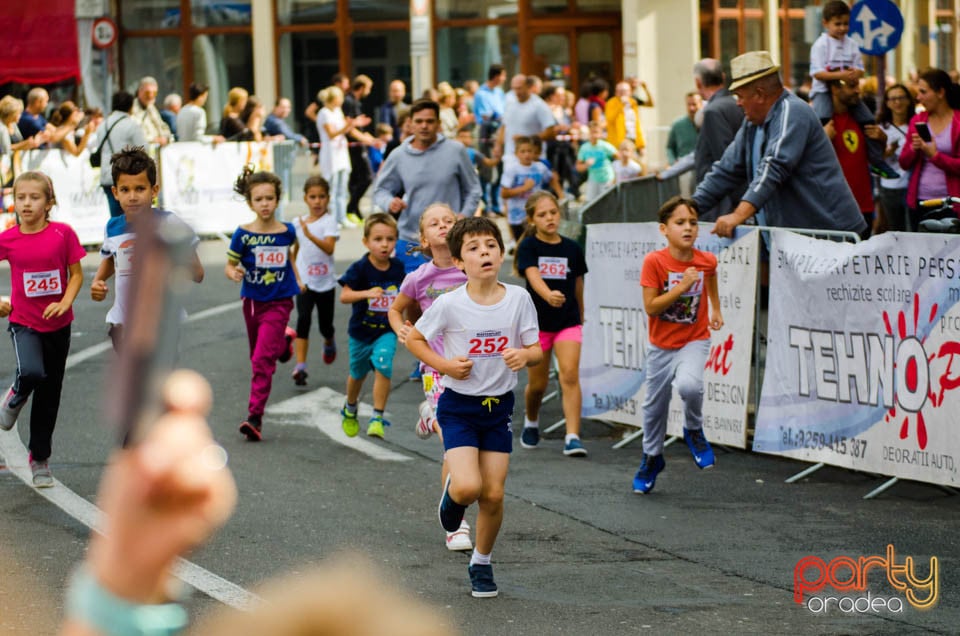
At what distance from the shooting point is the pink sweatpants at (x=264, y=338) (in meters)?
9.78

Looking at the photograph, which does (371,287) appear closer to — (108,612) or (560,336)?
(560,336)

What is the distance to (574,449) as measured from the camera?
9.29 metres

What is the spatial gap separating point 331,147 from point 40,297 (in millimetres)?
15392

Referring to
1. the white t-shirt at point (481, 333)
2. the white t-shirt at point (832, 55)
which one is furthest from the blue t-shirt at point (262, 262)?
the white t-shirt at point (832, 55)

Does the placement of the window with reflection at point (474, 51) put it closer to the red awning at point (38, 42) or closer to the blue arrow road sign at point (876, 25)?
the red awning at point (38, 42)

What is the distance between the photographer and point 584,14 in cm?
3559

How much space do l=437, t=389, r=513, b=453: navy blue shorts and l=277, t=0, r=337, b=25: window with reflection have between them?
31.0m

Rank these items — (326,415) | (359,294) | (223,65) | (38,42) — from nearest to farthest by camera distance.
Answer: (359,294)
(326,415)
(38,42)
(223,65)

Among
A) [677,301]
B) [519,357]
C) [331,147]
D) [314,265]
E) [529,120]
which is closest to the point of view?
[519,357]

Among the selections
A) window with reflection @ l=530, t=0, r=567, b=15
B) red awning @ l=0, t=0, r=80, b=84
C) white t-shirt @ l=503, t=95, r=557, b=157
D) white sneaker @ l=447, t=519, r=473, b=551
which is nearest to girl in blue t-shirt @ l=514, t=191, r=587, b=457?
white sneaker @ l=447, t=519, r=473, b=551

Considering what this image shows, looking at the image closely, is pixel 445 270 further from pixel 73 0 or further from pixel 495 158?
pixel 73 0

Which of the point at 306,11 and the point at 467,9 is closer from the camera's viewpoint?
the point at 467,9

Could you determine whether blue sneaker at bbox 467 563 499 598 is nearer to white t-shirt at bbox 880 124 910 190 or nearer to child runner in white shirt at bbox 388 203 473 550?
child runner in white shirt at bbox 388 203 473 550

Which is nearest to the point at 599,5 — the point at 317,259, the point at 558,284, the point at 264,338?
the point at 317,259
